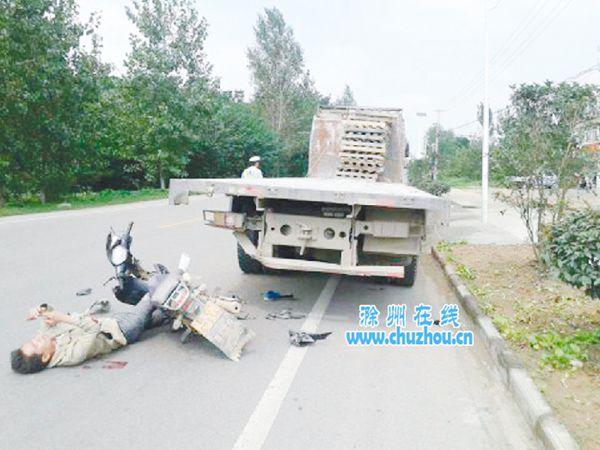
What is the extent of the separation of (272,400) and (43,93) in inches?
709

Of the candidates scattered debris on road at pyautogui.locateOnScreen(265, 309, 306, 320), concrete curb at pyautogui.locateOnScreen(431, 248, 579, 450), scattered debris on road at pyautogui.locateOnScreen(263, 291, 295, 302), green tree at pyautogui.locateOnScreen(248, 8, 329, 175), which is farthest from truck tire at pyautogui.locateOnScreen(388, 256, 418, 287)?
green tree at pyautogui.locateOnScreen(248, 8, 329, 175)

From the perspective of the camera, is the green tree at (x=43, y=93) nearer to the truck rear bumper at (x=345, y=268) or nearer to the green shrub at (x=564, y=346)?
the truck rear bumper at (x=345, y=268)

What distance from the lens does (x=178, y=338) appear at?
5.08 m

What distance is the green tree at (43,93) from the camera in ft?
59.3

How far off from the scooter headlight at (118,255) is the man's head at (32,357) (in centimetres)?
88

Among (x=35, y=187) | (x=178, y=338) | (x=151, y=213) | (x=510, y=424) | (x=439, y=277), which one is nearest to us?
(x=510, y=424)

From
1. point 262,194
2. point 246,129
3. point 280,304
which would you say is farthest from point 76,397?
point 246,129

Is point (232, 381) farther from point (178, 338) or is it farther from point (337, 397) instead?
point (178, 338)

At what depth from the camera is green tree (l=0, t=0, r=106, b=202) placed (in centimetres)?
1806

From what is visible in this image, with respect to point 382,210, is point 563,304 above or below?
below

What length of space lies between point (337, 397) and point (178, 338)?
185cm

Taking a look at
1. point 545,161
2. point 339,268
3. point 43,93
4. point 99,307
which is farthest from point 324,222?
point 43,93

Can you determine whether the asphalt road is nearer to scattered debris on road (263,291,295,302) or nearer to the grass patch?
scattered debris on road (263,291,295,302)

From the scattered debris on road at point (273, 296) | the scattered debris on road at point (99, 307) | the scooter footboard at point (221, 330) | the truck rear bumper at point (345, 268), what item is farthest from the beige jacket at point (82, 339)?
the scattered debris on road at point (273, 296)
